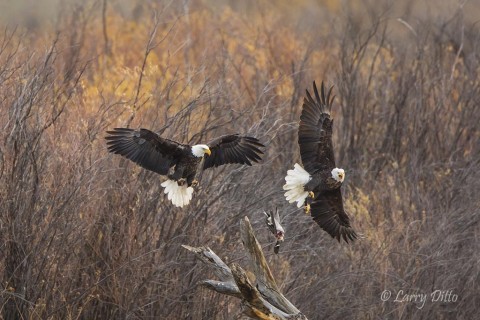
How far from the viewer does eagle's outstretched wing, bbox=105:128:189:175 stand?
29.0 ft

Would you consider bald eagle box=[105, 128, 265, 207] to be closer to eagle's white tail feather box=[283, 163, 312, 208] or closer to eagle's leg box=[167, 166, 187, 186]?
eagle's leg box=[167, 166, 187, 186]

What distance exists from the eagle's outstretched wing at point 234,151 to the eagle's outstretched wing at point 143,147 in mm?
378

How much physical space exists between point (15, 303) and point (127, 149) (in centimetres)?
156

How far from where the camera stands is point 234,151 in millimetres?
9328

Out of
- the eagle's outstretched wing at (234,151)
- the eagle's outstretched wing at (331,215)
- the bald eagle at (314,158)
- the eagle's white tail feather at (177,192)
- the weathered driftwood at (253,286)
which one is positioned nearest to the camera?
the weathered driftwood at (253,286)

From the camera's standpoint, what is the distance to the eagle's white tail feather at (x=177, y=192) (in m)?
9.04

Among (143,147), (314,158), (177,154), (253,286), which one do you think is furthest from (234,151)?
(253,286)

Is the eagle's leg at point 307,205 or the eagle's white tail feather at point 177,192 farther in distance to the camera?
the eagle's leg at point 307,205

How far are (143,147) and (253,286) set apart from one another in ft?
5.07

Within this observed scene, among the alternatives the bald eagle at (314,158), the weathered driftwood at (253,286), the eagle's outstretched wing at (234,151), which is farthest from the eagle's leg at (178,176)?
the weathered driftwood at (253,286)

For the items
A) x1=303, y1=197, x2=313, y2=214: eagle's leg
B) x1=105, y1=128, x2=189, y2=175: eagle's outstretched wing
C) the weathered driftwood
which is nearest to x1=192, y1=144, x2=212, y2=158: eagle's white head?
x1=105, y1=128, x2=189, y2=175: eagle's outstretched wing

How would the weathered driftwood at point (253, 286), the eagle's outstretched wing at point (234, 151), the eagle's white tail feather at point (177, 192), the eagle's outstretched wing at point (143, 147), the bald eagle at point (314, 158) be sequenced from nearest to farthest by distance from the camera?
the weathered driftwood at point (253, 286) < the eagle's outstretched wing at point (143, 147) < the eagle's white tail feather at point (177, 192) < the bald eagle at point (314, 158) < the eagle's outstretched wing at point (234, 151)

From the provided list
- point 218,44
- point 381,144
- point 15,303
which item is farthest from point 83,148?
point 218,44

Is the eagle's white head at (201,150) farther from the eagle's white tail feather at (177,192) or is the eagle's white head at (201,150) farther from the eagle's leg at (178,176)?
the eagle's white tail feather at (177,192)
